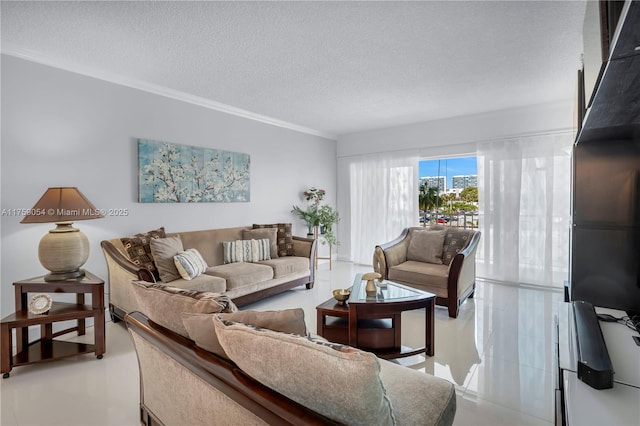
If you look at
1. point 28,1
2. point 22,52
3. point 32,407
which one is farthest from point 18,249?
point 28,1

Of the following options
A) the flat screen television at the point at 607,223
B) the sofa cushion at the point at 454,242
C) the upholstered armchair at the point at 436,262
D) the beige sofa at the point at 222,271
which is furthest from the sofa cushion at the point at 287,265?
the flat screen television at the point at 607,223

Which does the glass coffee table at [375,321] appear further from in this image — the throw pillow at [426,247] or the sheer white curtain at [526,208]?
the sheer white curtain at [526,208]

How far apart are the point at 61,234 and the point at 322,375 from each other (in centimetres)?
278

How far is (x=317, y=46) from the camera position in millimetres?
2729

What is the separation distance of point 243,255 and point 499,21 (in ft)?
11.6

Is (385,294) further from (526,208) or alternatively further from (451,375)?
(526,208)

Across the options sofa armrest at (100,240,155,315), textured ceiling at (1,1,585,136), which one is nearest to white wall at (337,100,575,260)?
textured ceiling at (1,1,585,136)

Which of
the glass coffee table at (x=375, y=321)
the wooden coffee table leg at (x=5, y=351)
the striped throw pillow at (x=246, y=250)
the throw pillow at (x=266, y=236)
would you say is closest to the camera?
the wooden coffee table leg at (x=5, y=351)

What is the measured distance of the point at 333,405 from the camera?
2.76ft

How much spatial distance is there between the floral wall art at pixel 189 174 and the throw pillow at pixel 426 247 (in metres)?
2.47

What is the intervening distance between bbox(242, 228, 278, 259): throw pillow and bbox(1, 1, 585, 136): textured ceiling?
1.77m

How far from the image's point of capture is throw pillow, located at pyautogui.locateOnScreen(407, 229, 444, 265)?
407cm

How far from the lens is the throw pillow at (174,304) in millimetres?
1345

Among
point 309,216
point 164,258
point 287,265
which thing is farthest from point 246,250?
point 309,216
